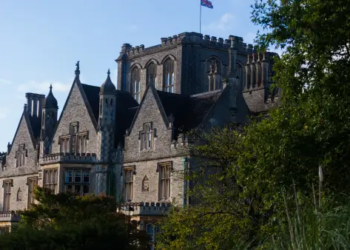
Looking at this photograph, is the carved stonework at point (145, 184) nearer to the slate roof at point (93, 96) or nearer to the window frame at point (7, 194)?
the slate roof at point (93, 96)

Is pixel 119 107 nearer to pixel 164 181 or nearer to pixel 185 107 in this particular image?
pixel 185 107

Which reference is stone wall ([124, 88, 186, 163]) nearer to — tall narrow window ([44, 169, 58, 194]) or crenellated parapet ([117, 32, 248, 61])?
tall narrow window ([44, 169, 58, 194])

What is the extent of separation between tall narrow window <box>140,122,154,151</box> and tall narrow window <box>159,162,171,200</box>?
144 cm

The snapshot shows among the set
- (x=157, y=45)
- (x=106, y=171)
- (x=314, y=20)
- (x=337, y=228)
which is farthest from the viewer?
(x=157, y=45)

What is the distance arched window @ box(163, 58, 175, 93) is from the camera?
54.8 meters

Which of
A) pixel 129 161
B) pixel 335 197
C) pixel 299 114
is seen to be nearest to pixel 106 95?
pixel 129 161

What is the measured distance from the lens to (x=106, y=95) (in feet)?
146

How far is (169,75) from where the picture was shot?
A: 55125 mm

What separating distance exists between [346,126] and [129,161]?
25459 millimetres

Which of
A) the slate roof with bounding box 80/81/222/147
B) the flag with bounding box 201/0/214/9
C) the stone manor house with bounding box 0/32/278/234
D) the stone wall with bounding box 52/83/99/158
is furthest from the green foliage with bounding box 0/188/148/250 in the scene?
the flag with bounding box 201/0/214/9

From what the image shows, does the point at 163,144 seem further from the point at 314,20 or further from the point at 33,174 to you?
the point at 314,20

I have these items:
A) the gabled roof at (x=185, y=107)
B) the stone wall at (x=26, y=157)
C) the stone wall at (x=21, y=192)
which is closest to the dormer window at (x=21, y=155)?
the stone wall at (x=26, y=157)

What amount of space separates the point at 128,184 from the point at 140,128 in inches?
125

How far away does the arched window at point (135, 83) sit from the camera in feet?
188
